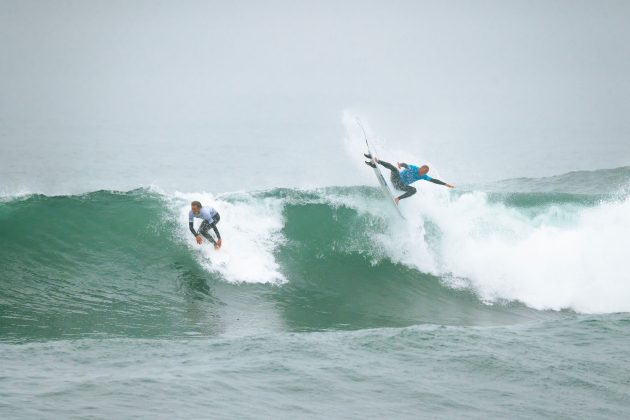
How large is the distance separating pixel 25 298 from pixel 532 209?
13988 mm

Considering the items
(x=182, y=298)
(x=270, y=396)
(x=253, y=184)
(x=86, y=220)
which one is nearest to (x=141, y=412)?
(x=270, y=396)

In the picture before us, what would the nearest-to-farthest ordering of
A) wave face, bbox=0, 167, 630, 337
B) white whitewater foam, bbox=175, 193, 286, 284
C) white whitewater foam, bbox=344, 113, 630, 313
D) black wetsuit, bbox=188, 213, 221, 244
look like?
wave face, bbox=0, 167, 630, 337 → black wetsuit, bbox=188, 213, 221, 244 → white whitewater foam, bbox=175, 193, 286, 284 → white whitewater foam, bbox=344, 113, 630, 313

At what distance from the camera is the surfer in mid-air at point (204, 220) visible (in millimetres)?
15411

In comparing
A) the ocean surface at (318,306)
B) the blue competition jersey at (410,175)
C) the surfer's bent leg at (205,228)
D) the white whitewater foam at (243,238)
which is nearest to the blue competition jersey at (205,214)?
the surfer's bent leg at (205,228)

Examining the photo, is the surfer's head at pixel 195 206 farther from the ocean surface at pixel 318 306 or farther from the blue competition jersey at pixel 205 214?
the ocean surface at pixel 318 306

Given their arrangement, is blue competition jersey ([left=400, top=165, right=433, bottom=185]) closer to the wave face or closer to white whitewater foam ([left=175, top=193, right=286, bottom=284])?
the wave face

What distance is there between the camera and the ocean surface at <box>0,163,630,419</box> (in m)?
9.07

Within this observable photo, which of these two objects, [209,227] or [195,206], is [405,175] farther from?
[195,206]

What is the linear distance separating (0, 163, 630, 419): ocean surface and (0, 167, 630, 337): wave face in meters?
0.05

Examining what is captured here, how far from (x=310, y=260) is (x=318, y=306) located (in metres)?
2.63

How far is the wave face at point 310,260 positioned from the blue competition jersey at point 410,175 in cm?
136

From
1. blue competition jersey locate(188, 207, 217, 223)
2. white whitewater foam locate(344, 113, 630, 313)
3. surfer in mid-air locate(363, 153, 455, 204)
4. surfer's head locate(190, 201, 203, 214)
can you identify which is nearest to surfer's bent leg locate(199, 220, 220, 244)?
blue competition jersey locate(188, 207, 217, 223)

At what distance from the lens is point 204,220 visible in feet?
52.1

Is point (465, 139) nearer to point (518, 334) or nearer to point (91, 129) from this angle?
point (91, 129)
